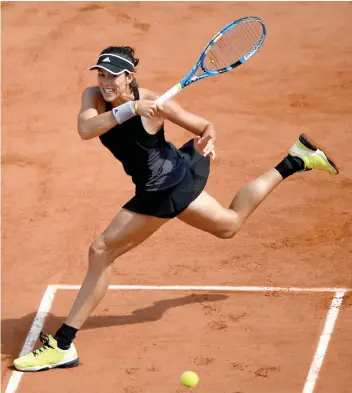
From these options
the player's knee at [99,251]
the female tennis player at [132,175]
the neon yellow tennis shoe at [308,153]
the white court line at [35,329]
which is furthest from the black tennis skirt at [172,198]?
the white court line at [35,329]

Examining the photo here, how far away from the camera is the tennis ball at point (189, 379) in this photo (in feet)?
24.9

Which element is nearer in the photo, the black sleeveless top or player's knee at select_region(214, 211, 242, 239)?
the black sleeveless top

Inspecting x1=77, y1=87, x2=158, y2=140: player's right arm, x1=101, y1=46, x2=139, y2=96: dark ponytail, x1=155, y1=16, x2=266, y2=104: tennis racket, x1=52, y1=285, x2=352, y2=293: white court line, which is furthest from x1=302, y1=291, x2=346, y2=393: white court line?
x1=101, y1=46, x2=139, y2=96: dark ponytail

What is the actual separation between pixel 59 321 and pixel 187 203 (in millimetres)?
1561

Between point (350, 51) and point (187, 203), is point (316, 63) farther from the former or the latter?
point (187, 203)

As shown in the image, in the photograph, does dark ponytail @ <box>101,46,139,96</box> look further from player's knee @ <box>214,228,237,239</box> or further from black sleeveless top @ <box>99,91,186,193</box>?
player's knee @ <box>214,228,237,239</box>

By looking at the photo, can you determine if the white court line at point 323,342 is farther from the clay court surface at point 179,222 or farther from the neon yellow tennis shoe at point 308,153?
the neon yellow tennis shoe at point 308,153

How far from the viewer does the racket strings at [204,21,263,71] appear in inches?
328

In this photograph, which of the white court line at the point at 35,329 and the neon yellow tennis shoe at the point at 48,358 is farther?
the neon yellow tennis shoe at the point at 48,358

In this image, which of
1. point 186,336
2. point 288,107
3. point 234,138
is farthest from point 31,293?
point 288,107

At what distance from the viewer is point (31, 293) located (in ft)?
29.9

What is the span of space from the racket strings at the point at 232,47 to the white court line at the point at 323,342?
83.3 inches

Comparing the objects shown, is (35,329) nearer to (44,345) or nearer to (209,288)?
(44,345)

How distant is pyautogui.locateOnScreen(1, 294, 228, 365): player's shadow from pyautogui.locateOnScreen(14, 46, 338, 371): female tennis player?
1.46ft
